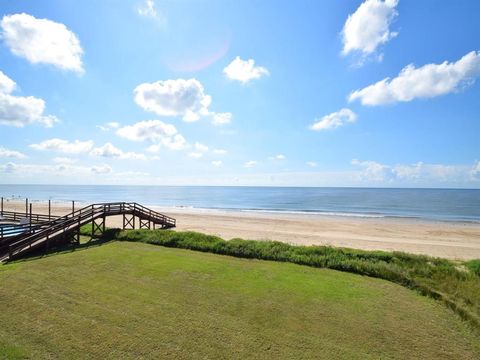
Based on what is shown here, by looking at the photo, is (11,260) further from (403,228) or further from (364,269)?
(403,228)

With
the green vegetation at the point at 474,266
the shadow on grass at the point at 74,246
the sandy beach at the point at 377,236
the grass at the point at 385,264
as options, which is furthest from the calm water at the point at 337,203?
the shadow on grass at the point at 74,246

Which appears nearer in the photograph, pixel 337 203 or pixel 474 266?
pixel 474 266

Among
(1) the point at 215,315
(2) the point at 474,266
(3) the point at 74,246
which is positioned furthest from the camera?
(3) the point at 74,246

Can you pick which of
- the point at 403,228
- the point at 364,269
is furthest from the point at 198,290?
the point at 403,228

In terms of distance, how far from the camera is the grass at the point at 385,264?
31.1ft

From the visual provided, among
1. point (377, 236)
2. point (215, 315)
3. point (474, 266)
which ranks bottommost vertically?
point (377, 236)

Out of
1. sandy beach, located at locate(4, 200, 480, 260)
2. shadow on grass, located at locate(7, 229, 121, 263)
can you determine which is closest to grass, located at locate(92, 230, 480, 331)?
shadow on grass, located at locate(7, 229, 121, 263)

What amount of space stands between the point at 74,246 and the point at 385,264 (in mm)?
17452

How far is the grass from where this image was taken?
9.48 metres

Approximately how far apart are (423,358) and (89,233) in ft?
67.1

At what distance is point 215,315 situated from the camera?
7.61 metres

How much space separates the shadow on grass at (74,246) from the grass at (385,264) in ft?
6.56

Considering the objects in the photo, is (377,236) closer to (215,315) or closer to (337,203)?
(215,315)

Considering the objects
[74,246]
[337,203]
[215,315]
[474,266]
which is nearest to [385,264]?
[474,266]
